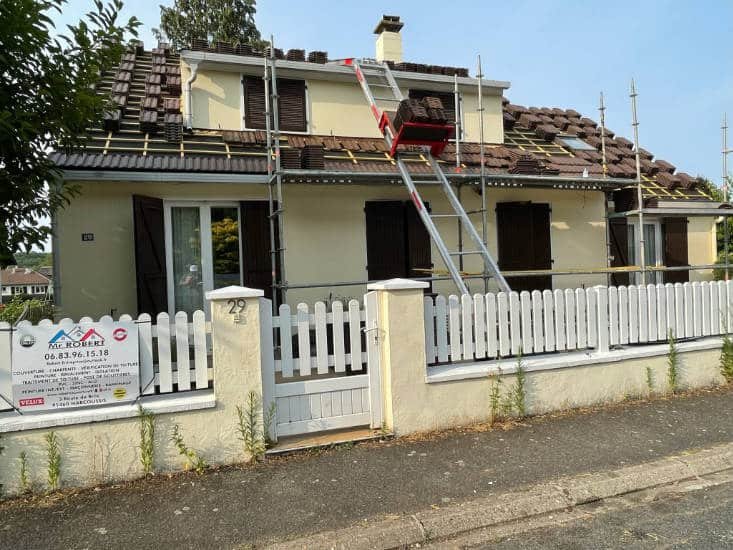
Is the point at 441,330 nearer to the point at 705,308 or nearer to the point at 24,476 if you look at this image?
the point at 24,476

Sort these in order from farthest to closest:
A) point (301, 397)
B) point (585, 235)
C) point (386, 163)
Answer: point (585, 235)
point (386, 163)
point (301, 397)

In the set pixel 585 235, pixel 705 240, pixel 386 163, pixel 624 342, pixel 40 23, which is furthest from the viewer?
pixel 705 240

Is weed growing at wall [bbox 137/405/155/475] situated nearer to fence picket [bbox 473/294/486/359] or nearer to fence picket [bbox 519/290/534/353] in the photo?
fence picket [bbox 473/294/486/359]

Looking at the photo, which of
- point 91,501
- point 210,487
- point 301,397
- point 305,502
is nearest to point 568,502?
point 305,502

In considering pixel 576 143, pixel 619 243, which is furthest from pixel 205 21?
pixel 619 243

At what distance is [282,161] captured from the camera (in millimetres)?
6766

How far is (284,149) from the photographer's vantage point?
22.5ft

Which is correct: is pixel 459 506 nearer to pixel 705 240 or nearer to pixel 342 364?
pixel 342 364

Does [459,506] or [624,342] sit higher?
[624,342]

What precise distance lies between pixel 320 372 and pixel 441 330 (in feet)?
4.18

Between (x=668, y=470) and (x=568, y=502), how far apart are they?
1.03 metres

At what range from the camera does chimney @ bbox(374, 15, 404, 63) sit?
35.5 feet

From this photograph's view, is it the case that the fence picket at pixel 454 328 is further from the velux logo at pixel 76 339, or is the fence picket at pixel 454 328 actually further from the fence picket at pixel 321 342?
the velux logo at pixel 76 339

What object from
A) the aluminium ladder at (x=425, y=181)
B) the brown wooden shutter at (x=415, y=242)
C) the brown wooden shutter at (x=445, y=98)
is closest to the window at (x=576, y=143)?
the brown wooden shutter at (x=445, y=98)
